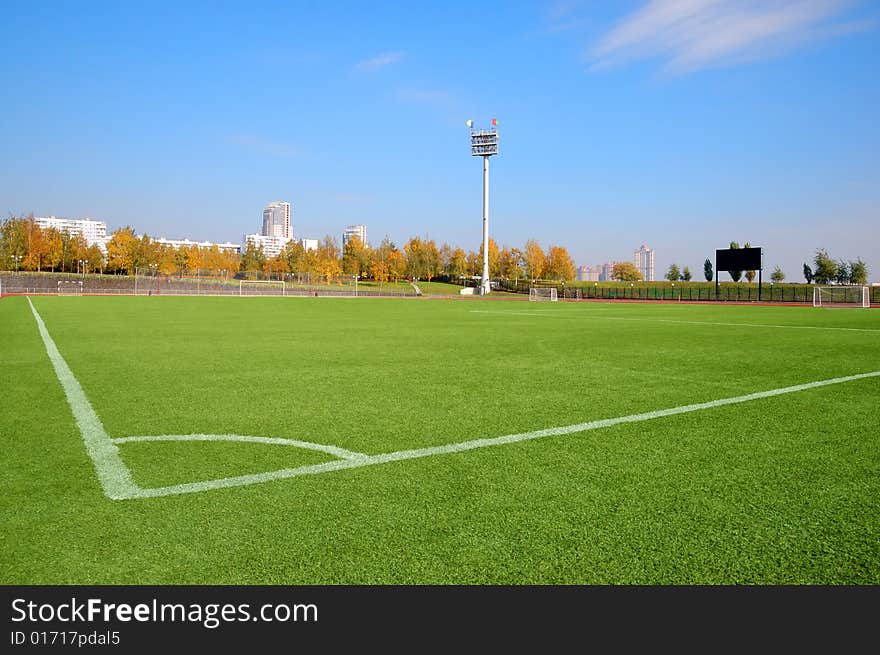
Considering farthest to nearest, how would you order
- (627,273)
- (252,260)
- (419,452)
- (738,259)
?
1. (627,273)
2. (252,260)
3. (738,259)
4. (419,452)

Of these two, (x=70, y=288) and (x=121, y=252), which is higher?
(x=121, y=252)

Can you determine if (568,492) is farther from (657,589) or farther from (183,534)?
(183,534)

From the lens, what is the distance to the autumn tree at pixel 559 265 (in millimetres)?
116500

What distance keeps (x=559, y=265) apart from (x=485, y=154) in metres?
41.0

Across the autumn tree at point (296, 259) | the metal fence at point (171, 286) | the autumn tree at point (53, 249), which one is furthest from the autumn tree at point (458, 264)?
the autumn tree at point (53, 249)

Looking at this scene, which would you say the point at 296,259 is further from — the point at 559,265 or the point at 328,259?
the point at 559,265

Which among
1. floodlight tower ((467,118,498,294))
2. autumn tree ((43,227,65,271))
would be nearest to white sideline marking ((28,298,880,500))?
floodlight tower ((467,118,498,294))

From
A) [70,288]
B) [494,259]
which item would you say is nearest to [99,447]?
[70,288]

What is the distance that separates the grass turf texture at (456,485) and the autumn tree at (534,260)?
10539cm

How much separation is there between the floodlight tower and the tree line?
22.6 metres

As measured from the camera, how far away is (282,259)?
10481cm

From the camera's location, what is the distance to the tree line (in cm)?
7564

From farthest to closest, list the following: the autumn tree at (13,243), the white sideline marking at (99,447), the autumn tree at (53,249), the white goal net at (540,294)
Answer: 1. the autumn tree at (53,249)
2. the autumn tree at (13,243)
3. the white goal net at (540,294)
4. the white sideline marking at (99,447)

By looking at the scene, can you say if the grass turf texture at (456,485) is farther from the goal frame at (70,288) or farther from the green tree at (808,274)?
the green tree at (808,274)
